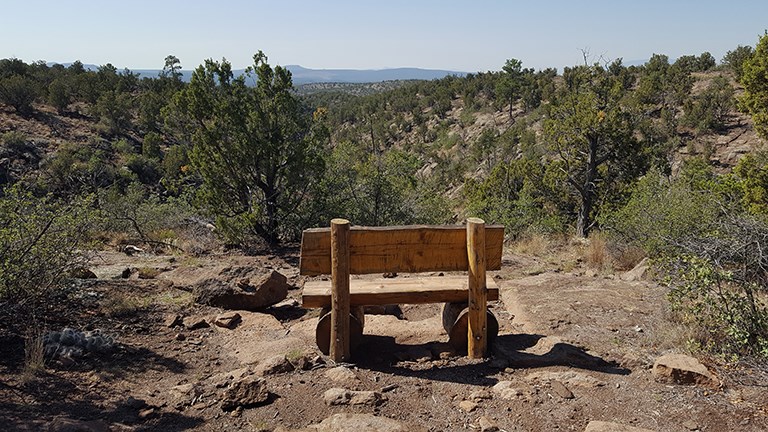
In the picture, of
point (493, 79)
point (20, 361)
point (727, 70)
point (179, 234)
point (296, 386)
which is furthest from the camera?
point (493, 79)

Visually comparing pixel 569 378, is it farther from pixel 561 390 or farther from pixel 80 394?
pixel 80 394

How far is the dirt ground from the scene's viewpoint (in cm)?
408

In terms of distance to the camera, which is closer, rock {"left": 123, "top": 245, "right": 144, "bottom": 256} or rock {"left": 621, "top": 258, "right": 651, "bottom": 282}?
rock {"left": 621, "top": 258, "right": 651, "bottom": 282}

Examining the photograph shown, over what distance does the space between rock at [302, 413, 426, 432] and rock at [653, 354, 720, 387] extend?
7.50 ft

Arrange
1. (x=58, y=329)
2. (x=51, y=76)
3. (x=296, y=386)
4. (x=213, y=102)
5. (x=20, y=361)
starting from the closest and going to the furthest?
(x=296, y=386) < (x=20, y=361) < (x=58, y=329) < (x=213, y=102) < (x=51, y=76)

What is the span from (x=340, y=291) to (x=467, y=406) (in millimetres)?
1568

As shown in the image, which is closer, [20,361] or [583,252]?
[20,361]

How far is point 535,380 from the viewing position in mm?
4707

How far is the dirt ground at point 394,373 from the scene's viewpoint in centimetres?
408

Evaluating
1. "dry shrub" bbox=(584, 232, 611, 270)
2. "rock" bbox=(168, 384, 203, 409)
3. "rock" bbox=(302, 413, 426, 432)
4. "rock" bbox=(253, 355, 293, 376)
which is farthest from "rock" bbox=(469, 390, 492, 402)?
"dry shrub" bbox=(584, 232, 611, 270)

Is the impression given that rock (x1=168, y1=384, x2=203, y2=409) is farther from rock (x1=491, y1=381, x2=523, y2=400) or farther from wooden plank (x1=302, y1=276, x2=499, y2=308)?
rock (x1=491, y1=381, x2=523, y2=400)

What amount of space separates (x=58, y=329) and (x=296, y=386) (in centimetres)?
333

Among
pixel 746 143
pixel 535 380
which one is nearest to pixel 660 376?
pixel 535 380

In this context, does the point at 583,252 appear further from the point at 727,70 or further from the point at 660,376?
the point at 727,70
